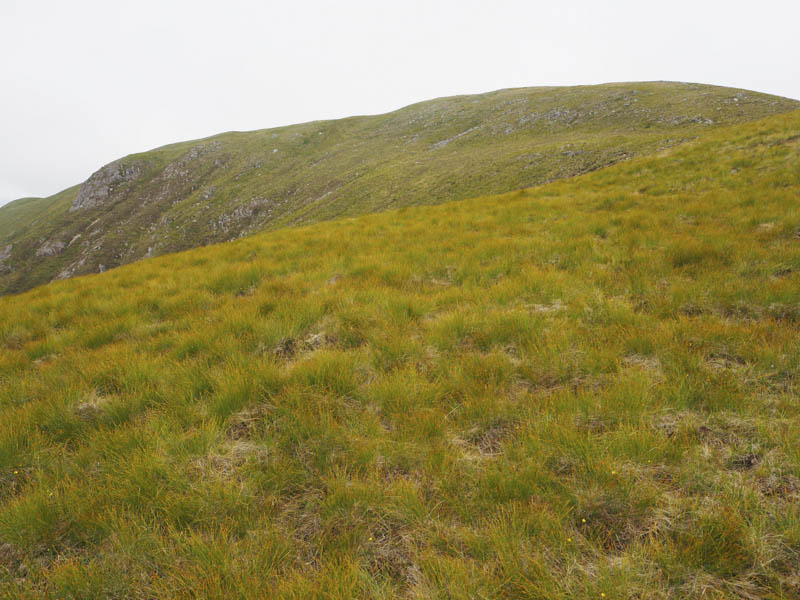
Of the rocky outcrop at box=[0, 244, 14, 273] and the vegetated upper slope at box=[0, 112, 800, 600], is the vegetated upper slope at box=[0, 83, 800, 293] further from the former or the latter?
the vegetated upper slope at box=[0, 112, 800, 600]

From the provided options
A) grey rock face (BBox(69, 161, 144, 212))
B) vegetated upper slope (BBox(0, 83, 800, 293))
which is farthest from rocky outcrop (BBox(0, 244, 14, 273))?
grey rock face (BBox(69, 161, 144, 212))

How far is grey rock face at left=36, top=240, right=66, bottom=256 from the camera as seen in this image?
246 feet

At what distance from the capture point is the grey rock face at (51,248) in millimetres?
74875

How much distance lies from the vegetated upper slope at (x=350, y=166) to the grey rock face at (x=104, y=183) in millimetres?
423

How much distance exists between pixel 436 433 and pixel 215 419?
2.09 m

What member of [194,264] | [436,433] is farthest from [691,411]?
[194,264]

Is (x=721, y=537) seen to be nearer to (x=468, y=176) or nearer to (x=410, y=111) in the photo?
(x=468, y=176)

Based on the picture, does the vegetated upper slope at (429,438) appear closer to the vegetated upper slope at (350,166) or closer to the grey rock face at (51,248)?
the vegetated upper slope at (350,166)

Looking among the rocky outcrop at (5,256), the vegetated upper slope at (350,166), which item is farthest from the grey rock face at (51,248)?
the rocky outcrop at (5,256)

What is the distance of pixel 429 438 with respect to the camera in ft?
9.42

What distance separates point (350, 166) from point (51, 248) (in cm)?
7298

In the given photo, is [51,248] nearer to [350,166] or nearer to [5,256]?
[5,256]

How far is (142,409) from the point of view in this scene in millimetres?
3447

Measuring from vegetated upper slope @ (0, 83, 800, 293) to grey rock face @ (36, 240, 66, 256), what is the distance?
298mm
